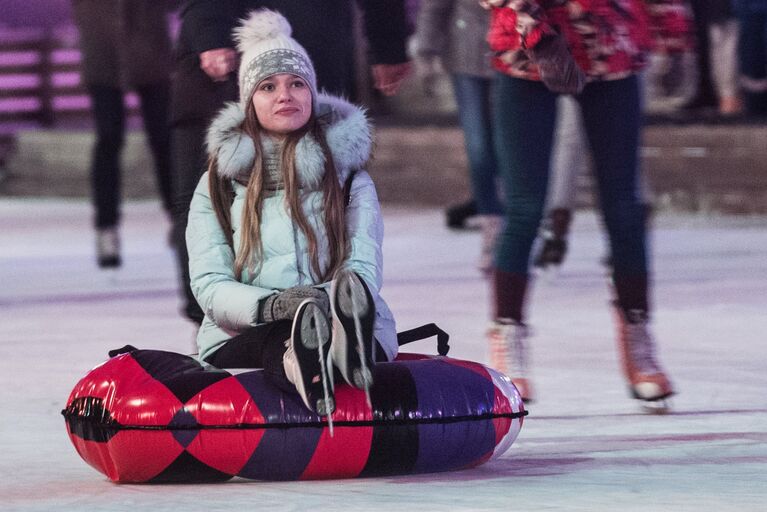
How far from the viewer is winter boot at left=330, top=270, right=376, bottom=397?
354 centimetres

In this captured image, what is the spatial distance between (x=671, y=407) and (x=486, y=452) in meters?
0.94

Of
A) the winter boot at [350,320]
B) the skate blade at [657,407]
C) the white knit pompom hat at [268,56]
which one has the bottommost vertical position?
the skate blade at [657,407]

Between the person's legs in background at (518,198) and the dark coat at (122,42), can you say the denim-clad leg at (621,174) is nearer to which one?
the person's legs in background at (518,198)

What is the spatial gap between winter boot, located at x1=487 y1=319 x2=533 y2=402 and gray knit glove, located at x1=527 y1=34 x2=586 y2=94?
2.15 ft

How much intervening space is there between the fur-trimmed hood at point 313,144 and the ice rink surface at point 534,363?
0.73 metres

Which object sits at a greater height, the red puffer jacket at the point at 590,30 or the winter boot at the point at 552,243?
the red puffer jacket at the point at 590,30

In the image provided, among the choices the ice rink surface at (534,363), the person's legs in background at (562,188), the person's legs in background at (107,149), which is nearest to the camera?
the ice rink surface at (534,363)

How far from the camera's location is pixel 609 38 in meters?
4.49

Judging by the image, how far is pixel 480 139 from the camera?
7457 mm

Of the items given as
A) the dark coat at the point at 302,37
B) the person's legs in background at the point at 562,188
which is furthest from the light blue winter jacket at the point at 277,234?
the person's legs in background at the point at 562,188

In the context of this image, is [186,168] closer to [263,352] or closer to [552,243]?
[263,352]

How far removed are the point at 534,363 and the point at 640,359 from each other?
0.83 metres

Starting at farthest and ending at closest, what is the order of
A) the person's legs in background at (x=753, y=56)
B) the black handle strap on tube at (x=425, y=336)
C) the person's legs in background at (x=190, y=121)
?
the person's legs in background at (x=753, y=56)
the person's legs in background at (x=190, y=121)
the black handle strap on tube at (x=425, y=336)

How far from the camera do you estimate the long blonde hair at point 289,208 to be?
13.1 ft
